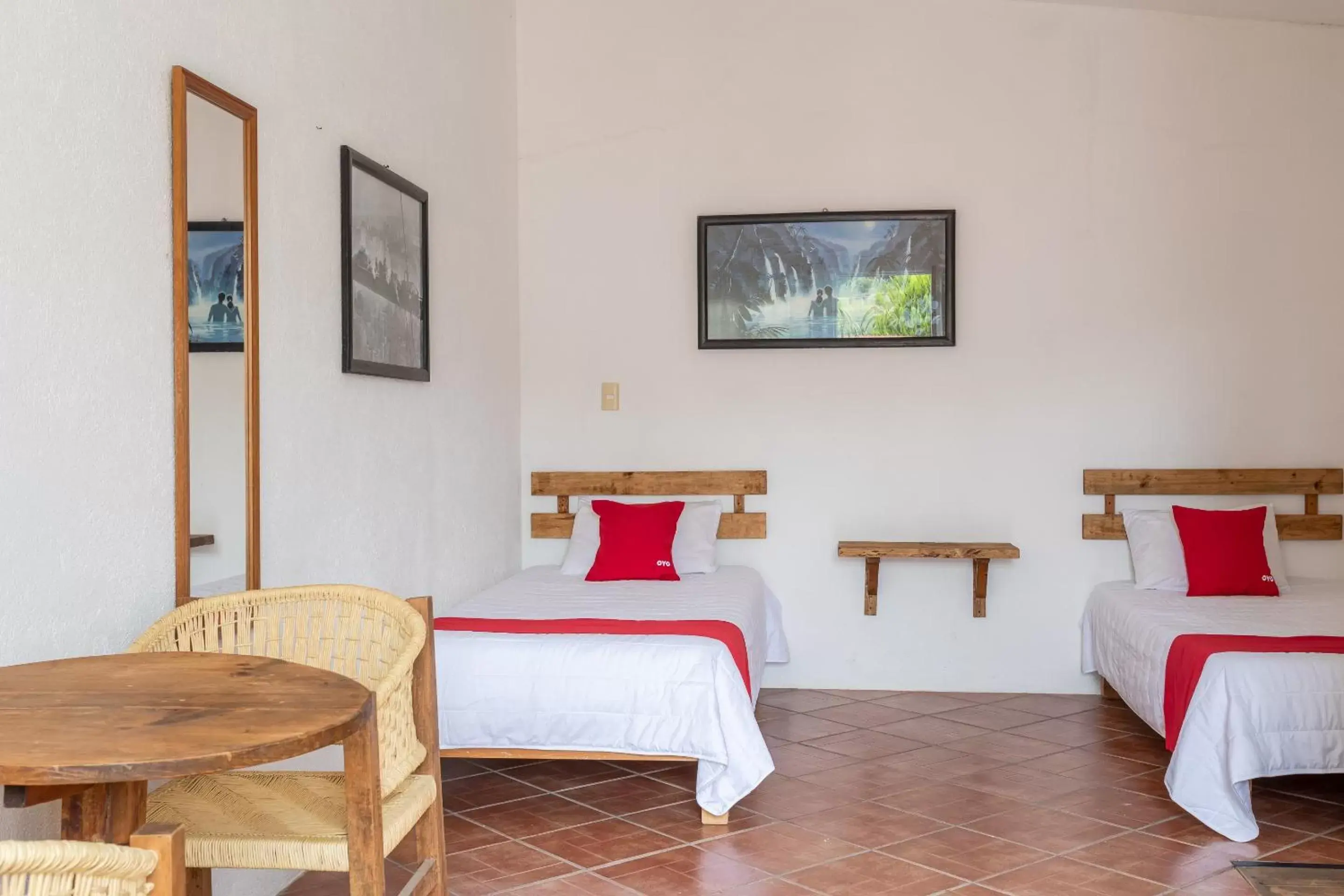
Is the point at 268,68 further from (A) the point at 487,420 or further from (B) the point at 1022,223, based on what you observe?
(B) the point at 1022,223

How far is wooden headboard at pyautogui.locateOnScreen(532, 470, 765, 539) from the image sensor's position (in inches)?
210

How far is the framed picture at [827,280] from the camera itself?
522cm

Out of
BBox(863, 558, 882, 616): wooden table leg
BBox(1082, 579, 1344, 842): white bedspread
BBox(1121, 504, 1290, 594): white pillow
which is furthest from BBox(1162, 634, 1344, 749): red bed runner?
BBox(863, 558, 882, 616): wooden table leg

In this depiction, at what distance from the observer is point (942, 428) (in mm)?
5258

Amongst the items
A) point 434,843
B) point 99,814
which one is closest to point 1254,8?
point 434,843

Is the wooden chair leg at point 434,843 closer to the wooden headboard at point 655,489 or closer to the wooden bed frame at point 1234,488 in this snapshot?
the wooden headboard at point 655,489

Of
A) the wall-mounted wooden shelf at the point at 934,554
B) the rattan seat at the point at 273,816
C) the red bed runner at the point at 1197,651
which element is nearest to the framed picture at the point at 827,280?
the wall-mounted wooden shelf at the point at 934,554

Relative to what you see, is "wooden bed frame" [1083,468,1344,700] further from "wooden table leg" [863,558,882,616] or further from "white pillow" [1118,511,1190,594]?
"wooden table leg" [863,558,882,616]

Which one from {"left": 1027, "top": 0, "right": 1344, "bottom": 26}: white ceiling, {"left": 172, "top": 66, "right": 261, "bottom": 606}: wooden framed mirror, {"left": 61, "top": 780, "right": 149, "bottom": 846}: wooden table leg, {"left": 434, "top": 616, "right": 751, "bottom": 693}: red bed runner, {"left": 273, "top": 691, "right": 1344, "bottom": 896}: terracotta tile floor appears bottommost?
{"left": 273, "top": 691, "right": 1344, "bottom": 896}: terracotta tile floor

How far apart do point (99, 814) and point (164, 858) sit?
54 centimetres

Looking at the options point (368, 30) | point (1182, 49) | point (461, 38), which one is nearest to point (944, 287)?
point (1182, 49)

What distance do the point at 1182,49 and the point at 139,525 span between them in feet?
15.3

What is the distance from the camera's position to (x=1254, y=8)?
4945mm

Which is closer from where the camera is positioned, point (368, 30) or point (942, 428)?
point (368, 30)
